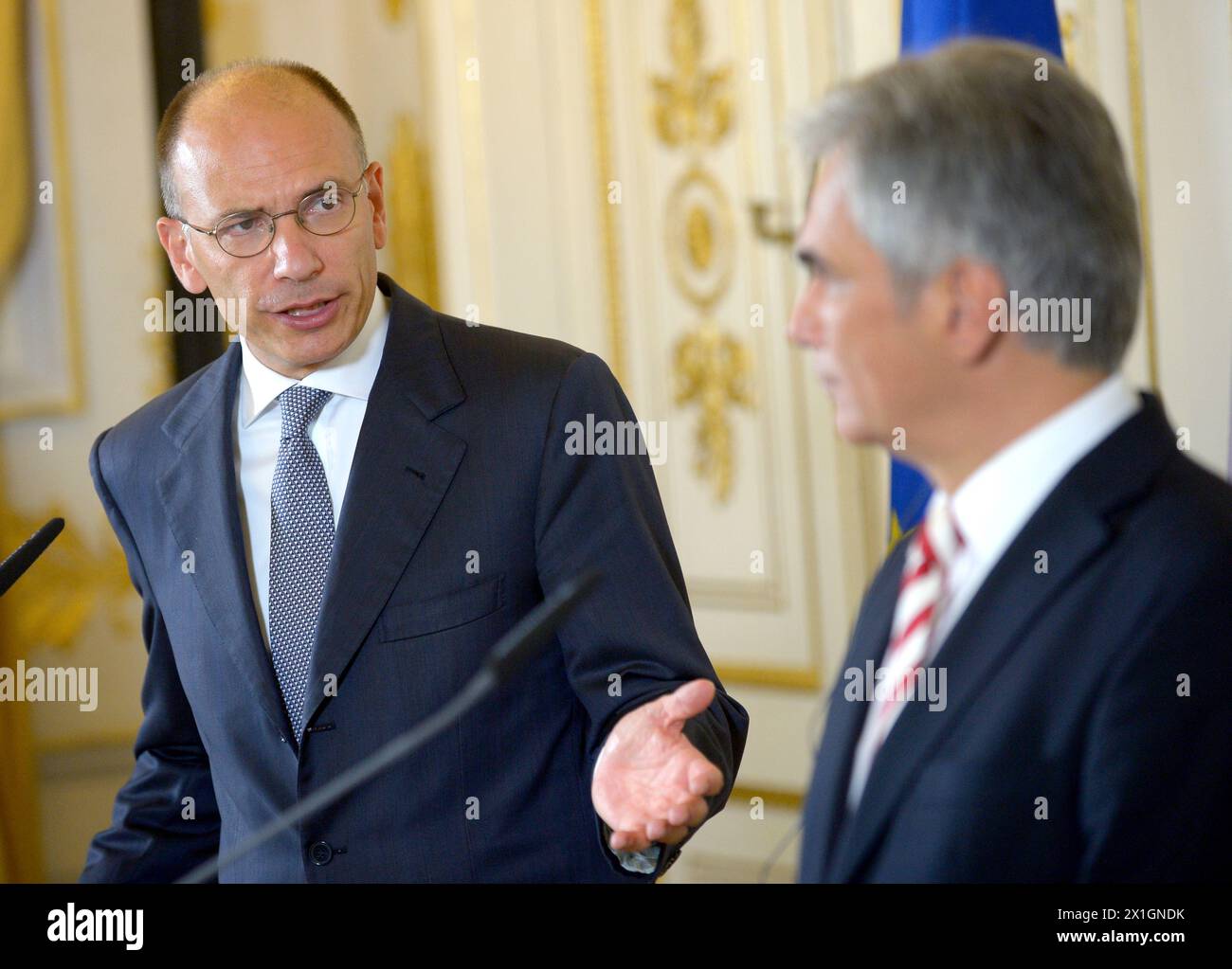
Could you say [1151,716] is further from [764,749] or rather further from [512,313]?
[512,313]

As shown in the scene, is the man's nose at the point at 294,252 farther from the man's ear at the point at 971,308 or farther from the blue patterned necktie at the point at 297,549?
the man's ear at the point at 971,308

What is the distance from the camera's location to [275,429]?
1862 mm

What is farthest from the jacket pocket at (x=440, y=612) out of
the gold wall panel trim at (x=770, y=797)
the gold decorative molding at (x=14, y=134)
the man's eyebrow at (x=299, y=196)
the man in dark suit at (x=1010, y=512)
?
the gold decorative molding at (x=14, y=134)

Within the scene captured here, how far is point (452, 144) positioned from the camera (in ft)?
14.1

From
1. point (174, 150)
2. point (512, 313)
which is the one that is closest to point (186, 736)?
point (174, 150)

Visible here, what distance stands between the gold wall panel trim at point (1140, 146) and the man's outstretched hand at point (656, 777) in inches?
62.9

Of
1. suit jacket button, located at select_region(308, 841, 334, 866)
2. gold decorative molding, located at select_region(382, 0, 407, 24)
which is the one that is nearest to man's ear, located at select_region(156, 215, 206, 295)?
suit jacket button, located at select_region(308, 841, 334, 866)

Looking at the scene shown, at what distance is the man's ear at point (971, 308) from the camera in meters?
1.09

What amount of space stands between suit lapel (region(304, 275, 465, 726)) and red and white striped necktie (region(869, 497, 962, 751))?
0.73 m

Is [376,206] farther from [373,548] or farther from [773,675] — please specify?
[773,675]

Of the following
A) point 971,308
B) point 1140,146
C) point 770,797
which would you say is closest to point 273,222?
point 971,308

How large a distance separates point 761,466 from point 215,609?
217 centimetres
